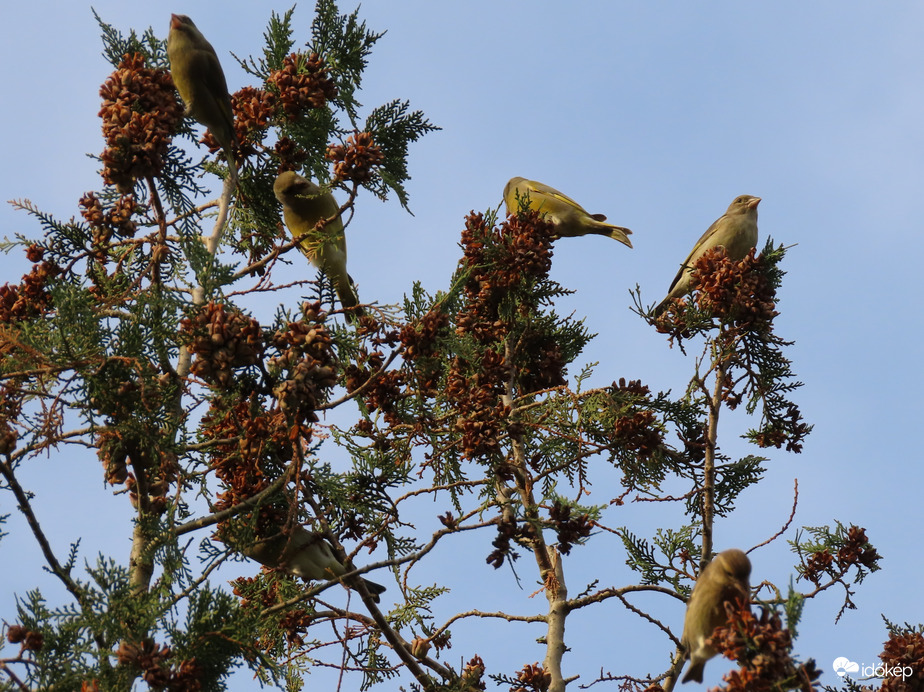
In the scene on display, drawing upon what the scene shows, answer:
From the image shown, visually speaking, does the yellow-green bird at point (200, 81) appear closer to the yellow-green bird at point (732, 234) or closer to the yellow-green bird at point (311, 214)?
the yellow-green bird at point (311, 214)

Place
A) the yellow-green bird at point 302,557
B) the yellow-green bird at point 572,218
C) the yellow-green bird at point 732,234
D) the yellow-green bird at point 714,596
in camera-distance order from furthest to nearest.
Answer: the yellow-green bird at point 572,218 → the yellow-green bird at point 732,234 → the yellow-green bird at point 302,557 → the yellow-green bird at point 714,596

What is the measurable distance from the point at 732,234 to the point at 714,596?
13.6 feet

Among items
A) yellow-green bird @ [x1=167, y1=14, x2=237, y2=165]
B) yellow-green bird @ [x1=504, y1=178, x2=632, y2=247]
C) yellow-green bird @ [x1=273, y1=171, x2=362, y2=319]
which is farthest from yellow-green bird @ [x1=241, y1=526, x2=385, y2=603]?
yellow-green bird @ [x1=504, y1=178, x2=632, y2=247]

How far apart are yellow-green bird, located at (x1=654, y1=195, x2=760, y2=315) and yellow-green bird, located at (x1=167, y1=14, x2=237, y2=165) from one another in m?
Answer: 3.56

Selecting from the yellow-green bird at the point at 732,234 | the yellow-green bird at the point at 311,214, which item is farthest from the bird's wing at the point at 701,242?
the yellow-green bird at the point at 311,214

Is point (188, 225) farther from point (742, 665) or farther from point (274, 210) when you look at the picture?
point (742, 665)

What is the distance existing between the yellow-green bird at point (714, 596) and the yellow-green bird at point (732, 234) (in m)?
3.60

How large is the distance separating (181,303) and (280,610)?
4.48 feet

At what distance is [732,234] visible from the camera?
7246mm

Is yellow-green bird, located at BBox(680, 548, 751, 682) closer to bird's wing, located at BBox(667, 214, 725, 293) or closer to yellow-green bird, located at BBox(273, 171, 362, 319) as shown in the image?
yellow-green bird, located at BBox(273, 171, 362, 319)

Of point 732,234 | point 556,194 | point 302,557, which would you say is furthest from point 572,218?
point 302,557

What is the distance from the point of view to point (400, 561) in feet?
12.4

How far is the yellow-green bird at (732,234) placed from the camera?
23.6ft

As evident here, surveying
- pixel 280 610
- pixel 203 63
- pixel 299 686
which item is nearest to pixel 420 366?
pixel 280 610
